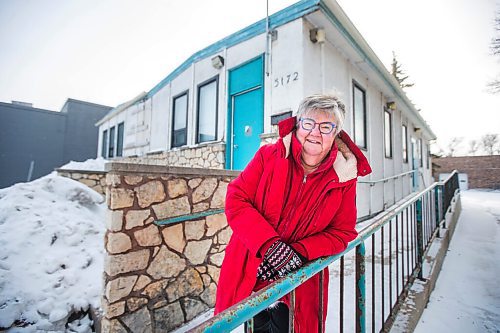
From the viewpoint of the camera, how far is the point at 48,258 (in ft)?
11.5

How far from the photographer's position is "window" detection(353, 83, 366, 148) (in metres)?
6.45

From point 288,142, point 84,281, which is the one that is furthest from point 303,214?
point 84,281

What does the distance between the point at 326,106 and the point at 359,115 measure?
6.18m

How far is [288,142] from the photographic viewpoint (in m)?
1.29

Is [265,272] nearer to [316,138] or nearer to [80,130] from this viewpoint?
[316,138]

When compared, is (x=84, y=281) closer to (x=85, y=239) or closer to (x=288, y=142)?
(x=85, y=239)

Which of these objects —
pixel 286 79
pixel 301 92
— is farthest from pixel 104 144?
pixel 301 92

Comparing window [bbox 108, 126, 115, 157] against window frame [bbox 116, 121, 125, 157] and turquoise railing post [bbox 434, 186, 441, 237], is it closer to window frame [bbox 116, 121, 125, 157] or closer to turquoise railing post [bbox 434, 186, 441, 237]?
window frame [bbox 116, 121, 125, 157]

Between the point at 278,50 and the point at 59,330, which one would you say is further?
the point at 278,50

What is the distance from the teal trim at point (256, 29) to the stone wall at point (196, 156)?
2.66 meters

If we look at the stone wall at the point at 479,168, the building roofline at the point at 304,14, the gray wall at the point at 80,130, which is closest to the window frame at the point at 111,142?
the gray wall at the point at 80,130

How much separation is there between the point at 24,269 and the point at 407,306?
4.76 metres

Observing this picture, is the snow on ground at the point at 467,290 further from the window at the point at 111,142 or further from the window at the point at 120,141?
the window at the point at 111,142

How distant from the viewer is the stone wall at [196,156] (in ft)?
20.3
